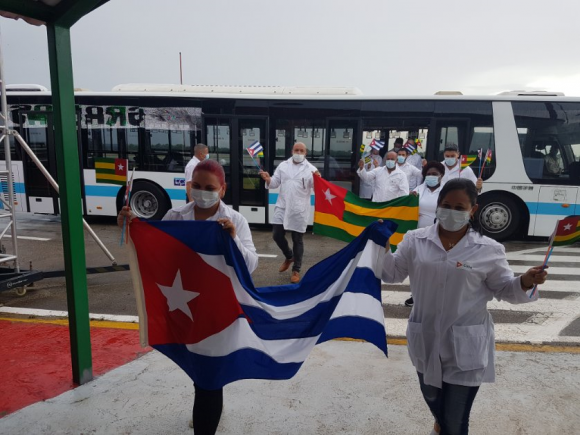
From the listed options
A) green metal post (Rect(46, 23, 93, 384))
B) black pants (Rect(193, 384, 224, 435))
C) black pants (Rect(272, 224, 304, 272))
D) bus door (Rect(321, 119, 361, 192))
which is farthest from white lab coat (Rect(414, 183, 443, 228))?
bus door (Rect(321, 119, 361, 192))

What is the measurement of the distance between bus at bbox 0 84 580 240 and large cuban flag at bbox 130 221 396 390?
23.2ft

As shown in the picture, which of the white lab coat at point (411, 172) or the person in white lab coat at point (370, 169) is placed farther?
the person in white lab coat at point (370, 169)

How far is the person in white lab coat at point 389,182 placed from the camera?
288 inches

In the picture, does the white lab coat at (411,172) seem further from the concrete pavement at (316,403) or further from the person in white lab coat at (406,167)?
the concrete pavement at (316,403)

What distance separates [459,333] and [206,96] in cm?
886

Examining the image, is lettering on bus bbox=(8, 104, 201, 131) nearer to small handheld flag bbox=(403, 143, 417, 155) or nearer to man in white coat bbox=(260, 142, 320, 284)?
man in white coat bbox=(260, 142, 320, 284)

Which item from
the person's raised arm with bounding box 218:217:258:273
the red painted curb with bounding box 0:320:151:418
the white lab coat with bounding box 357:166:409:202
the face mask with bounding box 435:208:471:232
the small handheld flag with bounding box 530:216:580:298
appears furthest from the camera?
the white lab coat with bounding box 357:166:409:202

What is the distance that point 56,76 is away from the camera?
122 inches

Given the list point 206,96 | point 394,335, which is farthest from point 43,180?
point 394,335

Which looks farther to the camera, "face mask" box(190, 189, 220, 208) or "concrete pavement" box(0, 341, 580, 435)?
"concrete pavement" box(0, 341, 580, 435)

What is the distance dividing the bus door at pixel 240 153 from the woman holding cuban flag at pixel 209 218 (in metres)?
7.30

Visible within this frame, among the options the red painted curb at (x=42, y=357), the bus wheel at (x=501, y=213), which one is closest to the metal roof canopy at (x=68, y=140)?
the red painted curb at (x=42, y=357)

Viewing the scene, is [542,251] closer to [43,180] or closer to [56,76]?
[56,76]

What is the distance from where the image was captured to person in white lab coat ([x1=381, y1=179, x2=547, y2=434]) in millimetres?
2318
